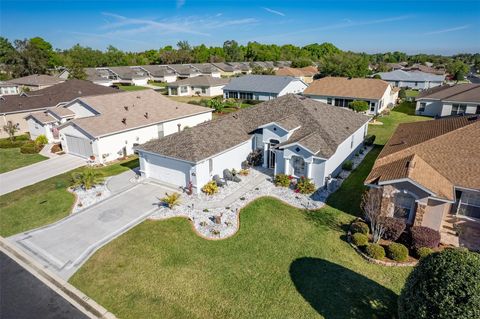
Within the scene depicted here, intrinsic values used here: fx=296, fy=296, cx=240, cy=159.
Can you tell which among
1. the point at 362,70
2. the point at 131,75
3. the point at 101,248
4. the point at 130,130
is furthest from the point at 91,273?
the point at 131,75

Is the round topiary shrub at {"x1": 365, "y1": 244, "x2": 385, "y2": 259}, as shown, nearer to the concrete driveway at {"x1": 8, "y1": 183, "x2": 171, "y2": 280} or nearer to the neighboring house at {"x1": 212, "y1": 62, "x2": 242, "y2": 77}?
the concrete driveway at {"x1": 8, "y1": 183, "x2": 171, "y2": 280}

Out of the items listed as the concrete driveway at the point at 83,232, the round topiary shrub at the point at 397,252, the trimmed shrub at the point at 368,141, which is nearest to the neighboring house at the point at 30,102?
the concrete driveway at the point at 83,232

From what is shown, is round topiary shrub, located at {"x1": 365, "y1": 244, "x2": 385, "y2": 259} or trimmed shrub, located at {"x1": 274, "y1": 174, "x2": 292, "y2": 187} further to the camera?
trimmed shrub, located at {"x1": 274, "y1": 174, "x2": 292, "y2": 187}

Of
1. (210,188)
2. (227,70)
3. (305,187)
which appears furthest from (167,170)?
(227,70)

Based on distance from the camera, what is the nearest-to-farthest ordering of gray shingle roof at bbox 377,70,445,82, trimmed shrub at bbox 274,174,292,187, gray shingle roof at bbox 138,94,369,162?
1. gray shingle roof at bbox 138,94,369,162
2. trimmed shrub at bbox 274,174,292,187
3. gray shingle roof at bbox 377,70,445,82

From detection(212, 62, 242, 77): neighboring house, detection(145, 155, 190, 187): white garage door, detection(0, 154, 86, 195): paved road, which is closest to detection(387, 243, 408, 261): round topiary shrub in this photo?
detection(145, 155, 190, 187): white garage door

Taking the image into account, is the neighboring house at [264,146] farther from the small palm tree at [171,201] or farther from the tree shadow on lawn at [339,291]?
the tree shadow on lawn at [339,291]
